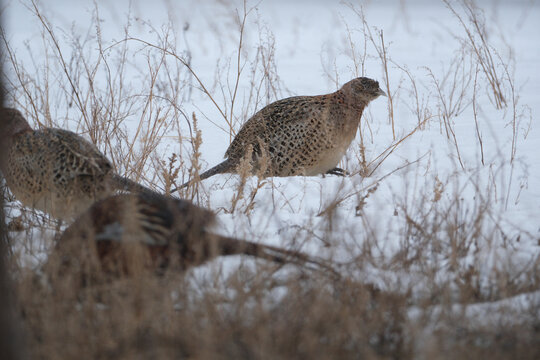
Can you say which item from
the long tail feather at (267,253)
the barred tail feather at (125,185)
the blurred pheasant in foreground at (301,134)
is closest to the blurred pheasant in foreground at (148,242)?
the long tail feather at (267,253)

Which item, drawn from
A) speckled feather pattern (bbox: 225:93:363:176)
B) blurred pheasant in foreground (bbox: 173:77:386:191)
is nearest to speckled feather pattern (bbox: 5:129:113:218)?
blurred pheasant in foreground (bbox: 173:77:386:191)

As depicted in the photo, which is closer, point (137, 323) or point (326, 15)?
point (137, 323)

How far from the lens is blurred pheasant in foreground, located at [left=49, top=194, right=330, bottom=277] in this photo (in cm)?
260

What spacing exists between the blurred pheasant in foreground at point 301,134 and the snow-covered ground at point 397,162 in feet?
0.53

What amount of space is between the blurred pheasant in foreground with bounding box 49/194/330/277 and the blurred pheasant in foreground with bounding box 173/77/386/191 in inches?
80.9

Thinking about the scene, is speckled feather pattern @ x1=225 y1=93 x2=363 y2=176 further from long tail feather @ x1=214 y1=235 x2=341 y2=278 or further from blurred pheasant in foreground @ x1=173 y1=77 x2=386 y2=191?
long tail feather @ x1=214 y1=235 x2=341 y2=278

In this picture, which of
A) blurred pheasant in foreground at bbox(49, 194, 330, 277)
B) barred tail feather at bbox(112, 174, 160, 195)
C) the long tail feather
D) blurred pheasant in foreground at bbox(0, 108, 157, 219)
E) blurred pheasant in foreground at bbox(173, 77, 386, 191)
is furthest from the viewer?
blurred pheasant in foreground at bbox(173, 77, 386, 191)

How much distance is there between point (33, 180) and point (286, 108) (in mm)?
2248

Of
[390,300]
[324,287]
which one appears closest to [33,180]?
[324,287]

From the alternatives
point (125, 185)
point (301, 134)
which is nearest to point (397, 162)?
point (301, 134)

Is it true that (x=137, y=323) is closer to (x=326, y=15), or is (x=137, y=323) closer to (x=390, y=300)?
(x=390, y=300)

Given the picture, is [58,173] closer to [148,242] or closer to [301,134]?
[148,242]

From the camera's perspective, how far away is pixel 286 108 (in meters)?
→ 5.09

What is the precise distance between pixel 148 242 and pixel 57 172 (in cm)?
116
